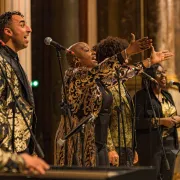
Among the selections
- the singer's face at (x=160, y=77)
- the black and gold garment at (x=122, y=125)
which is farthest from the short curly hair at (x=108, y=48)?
the singer's face at (x=160, y=77)

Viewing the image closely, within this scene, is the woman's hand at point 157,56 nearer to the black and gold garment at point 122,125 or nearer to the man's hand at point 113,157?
the black and gold garment at point 122,125

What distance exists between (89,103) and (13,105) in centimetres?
139

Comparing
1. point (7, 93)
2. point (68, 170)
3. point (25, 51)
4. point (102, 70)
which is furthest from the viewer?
point (25, 51)

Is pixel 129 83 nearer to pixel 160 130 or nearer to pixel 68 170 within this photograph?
pixel 160 130

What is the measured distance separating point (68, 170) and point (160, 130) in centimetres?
383

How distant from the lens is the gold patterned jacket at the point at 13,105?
15.2 ft

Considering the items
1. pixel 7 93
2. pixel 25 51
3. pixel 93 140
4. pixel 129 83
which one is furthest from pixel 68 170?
pixel 129 83

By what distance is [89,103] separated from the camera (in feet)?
19.9

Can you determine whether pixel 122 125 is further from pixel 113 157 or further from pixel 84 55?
pixel 84 55

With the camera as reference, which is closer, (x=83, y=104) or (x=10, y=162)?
(x=10, y=162)

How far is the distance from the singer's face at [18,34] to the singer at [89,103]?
34.5 inches

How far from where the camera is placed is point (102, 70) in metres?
5.90

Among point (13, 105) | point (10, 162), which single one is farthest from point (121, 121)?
point (10, 162)

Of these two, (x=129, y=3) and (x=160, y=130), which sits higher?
(x=129, y=3)
